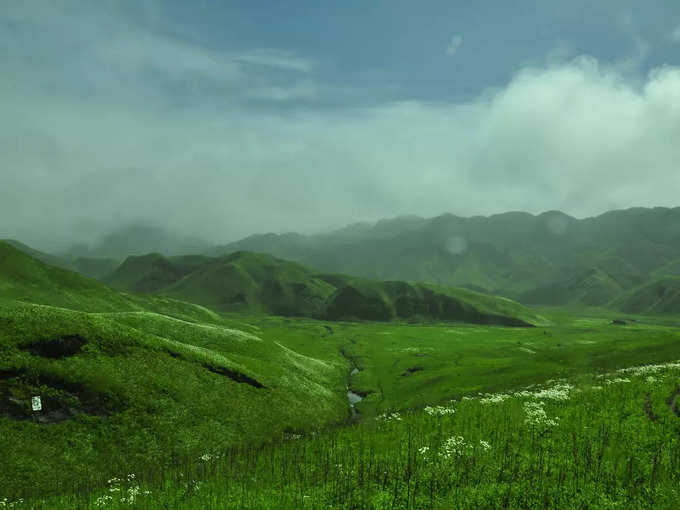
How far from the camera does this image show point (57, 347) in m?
55.2

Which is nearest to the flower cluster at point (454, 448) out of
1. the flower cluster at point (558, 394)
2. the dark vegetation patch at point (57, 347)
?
the flower cluster at point (558, 394)

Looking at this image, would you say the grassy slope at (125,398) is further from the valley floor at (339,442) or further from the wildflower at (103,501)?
the wildflower at (103,501)

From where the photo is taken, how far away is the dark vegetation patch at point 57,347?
52938 millimetres

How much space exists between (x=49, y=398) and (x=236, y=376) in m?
30.1

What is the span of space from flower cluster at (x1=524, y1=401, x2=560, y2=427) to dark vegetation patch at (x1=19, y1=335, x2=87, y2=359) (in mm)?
58832

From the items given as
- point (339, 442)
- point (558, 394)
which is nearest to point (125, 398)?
point (339, 442)

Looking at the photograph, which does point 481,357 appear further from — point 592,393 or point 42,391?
point 42,391

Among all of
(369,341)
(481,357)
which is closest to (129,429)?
(481,357)

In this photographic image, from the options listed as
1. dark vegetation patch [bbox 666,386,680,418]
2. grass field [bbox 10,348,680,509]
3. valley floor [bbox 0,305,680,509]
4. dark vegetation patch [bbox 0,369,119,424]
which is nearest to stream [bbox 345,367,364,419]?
valley floor [bbox 0,305,680,509]

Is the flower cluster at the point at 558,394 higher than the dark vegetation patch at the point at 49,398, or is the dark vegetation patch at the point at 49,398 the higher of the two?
the flower cluster at the point at 558,394

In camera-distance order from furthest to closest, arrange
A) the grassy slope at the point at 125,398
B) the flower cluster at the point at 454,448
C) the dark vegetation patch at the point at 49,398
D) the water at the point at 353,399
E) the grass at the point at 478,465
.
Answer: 1. the water at the point at 353,399
2. the dark vegetation patch at the point at 49,398
3. the grassy slope at the point at 125,398
4. the flower cluster at the point at 454,448
5. the grass at the point at 478,465

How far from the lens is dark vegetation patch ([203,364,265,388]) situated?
71000mm

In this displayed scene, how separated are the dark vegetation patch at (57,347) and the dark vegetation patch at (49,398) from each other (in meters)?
4.77

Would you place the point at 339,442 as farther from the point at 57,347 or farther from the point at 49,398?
the point at 57,347
